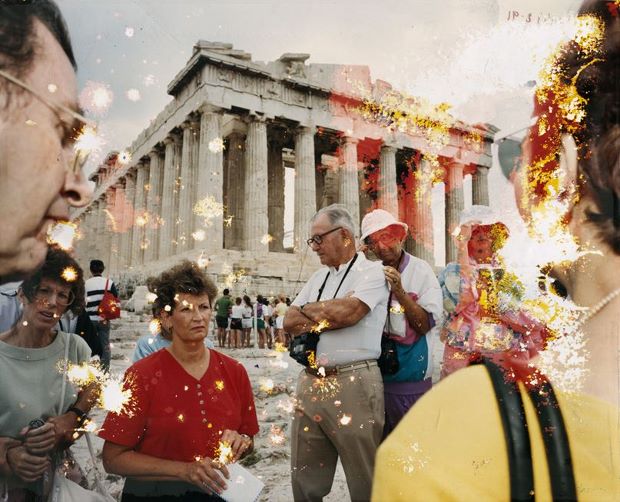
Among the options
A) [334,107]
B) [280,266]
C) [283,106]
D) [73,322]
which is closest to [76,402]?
[73,322]

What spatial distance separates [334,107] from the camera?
1.51m

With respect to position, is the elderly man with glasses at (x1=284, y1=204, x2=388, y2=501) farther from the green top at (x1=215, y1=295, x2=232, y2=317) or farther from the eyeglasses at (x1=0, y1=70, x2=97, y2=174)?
the eyeglasses at (x1=0, y1=70, x2=97, y2=174)

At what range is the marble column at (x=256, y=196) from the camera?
273 cm

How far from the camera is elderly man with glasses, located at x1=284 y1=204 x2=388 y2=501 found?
127cm

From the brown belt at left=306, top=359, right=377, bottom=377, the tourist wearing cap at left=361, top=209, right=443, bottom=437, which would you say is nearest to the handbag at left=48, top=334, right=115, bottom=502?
the brown belt at left=306, top=359, right=377, bottom=377

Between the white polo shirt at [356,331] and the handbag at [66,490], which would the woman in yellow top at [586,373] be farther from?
the handbag at [66,490]

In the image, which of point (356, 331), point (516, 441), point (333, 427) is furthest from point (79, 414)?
point (516, 441)

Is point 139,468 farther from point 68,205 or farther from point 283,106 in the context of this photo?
point 283,106

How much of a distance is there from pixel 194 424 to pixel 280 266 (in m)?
0.97

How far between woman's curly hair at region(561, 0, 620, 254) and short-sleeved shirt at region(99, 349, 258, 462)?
1.11 metres

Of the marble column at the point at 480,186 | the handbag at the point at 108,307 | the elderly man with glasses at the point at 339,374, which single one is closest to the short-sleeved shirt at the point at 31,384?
the handbag at the point at 108,307

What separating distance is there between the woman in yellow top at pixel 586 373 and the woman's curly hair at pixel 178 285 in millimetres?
1007

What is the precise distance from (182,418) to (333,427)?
50 centimetres

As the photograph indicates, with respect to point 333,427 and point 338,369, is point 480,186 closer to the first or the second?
point 338,369
